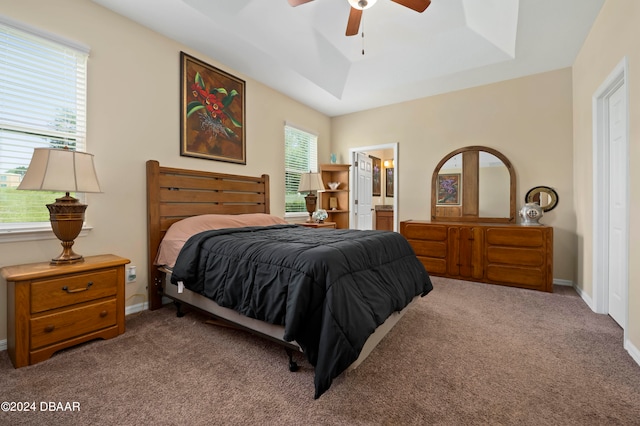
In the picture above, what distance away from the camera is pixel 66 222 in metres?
2.01

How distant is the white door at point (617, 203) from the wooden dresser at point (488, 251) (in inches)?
28.9

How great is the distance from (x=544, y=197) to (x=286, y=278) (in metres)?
3.85

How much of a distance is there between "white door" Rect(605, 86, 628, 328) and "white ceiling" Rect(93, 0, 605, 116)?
3.29ft

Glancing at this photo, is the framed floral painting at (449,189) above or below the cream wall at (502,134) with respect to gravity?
below

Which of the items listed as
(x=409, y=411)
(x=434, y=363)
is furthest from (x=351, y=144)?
(x=409, y=411)

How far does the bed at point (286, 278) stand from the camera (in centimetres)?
153

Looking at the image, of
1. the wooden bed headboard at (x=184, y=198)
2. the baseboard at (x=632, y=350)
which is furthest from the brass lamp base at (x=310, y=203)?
the baseboard at (x=632, y=350)

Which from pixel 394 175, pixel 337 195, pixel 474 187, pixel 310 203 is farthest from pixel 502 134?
pixel 310 203

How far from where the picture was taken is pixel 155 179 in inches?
111

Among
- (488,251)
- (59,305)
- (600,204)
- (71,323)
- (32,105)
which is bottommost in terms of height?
(71,323)

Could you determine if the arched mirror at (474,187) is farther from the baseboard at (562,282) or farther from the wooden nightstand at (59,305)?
the wooden nightstand at (59,305)

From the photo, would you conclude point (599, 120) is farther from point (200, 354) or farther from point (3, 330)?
point (3, 330)

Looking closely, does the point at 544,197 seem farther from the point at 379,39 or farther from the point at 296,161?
the point at 296,161

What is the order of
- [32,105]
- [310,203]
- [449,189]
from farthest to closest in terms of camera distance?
[310,203] → [449,189] → [32,105]
